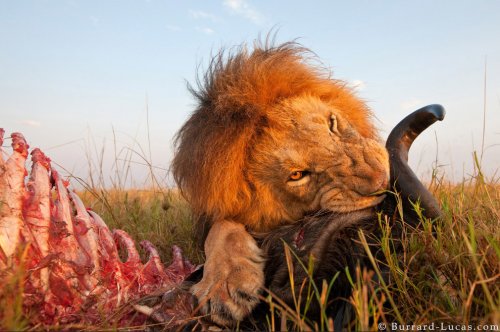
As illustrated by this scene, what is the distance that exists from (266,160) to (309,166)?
0.78ft

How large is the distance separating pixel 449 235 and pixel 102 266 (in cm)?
161

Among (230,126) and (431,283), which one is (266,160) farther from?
(431,283)

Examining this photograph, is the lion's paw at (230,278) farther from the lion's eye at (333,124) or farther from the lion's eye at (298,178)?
the lion's eye at (333,124)

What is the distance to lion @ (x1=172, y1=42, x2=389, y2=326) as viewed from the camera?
221 centimetres

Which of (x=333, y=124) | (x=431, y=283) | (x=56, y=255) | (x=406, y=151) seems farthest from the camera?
(x=333, y=124)

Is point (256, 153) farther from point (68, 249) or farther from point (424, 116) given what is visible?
point (68, 249)

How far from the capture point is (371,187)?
2.12m

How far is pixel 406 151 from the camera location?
7.34 ft

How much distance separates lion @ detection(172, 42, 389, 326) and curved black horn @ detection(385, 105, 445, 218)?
3.1 inches

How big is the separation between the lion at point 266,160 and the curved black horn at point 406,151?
80mm

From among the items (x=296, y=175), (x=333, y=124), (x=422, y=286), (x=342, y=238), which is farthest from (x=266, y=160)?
(x=422, y=286)

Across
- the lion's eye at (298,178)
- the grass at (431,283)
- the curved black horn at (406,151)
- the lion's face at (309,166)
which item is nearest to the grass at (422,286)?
the grass at (431,283)

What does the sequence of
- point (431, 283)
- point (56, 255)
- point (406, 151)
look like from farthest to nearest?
point (406, 151) < point (56, 255) < point (431, 283)

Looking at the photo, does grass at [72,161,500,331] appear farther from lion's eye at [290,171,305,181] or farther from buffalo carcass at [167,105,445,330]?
lion's eye at [290,171,305,181]
